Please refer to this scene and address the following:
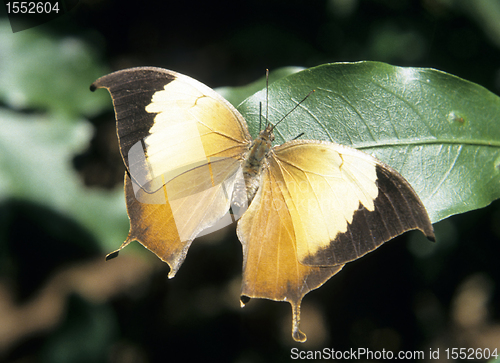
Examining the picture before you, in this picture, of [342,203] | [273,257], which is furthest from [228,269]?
[342,203]

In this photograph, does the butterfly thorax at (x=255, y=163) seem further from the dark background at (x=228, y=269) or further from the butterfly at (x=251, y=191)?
the dark background at (x=228, y=269)

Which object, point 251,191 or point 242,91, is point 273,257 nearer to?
point 251,191

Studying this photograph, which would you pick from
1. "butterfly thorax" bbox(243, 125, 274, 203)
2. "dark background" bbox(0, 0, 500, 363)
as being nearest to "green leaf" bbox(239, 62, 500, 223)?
"butterfly thorax" bbox(243, 125, 274, 203)

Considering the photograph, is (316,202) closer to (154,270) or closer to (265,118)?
(265,118)

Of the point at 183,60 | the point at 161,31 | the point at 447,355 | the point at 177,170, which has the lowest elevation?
the point at 447,355

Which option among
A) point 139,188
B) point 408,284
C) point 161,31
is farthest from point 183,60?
point 408,284

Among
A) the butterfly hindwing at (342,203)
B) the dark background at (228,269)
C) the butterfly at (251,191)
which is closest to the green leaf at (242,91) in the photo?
the butterfly at (251,191)
